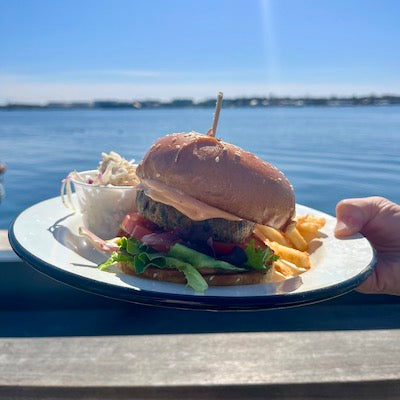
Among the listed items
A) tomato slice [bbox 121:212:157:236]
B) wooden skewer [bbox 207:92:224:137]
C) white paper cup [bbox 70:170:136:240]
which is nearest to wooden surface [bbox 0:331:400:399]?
tomato slice [bbox 121:212:157:236]

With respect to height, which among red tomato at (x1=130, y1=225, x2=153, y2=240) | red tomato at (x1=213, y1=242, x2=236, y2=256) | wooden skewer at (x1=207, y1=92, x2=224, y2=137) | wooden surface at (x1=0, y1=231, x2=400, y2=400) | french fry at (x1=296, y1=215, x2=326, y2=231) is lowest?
french fry at (x1=296, y1=215, x2=326, y2=231)

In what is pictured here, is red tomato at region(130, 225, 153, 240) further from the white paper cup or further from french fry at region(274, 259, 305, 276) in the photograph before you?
the white paper cup

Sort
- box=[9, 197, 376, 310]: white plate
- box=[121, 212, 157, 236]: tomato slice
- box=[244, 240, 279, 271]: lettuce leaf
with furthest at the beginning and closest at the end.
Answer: box=[121, 212, 157, 236]: tomato slice, box=[244, 240, 279, 271]: lettuce leaf, box=[9, 197, 376, 310]: white plate

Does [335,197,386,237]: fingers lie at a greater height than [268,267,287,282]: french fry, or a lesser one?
greater

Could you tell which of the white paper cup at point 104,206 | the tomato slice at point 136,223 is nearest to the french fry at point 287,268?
the tomato slice at point 136,223

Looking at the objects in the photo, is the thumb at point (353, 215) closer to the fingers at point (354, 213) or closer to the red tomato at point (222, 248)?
the fingers at point (354, 213)

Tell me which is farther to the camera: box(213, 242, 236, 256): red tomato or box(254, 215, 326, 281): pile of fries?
box(254, 215, 326, 281): pile of fries

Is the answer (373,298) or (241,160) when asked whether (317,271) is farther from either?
(241,160)

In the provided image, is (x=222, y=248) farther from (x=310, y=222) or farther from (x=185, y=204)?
(x=310, y=222)

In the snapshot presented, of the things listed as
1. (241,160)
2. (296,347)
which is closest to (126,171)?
(241,160)
